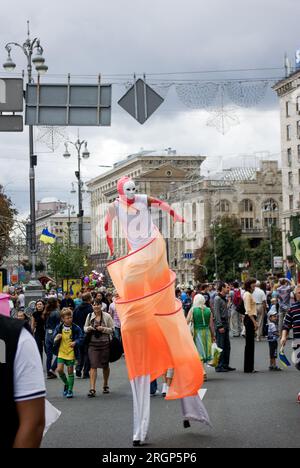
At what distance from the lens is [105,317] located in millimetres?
16203

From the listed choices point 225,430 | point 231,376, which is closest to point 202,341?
point 231,376

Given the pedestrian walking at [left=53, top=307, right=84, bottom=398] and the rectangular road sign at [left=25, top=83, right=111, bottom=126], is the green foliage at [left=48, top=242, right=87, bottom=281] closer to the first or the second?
the rectangular road sign at [left=25, top=83, right=111, bottom=126]

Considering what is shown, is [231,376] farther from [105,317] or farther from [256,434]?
[256,434]

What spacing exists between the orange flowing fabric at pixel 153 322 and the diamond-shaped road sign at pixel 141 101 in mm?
7601

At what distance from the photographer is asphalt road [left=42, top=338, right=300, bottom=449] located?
34.1 feet

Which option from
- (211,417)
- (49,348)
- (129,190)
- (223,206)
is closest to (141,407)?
(211,417)

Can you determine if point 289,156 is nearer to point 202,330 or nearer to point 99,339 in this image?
point 202,330

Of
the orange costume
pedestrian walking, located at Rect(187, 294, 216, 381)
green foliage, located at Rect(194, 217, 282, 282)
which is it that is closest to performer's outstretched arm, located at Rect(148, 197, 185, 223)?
the orange costume

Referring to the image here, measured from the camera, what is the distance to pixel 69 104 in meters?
19.5

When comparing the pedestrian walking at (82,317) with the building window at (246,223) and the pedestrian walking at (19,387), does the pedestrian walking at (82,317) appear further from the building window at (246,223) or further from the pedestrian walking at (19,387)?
the building window at (246,223)

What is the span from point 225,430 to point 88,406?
3669 millimetres

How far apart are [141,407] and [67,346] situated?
19.7 ft

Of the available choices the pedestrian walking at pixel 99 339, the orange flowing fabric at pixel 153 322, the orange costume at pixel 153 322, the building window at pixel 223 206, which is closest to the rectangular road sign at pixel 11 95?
the pedestrian walking at pixel 99 339

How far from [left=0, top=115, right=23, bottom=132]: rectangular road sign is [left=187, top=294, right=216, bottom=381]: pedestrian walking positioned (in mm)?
4728
